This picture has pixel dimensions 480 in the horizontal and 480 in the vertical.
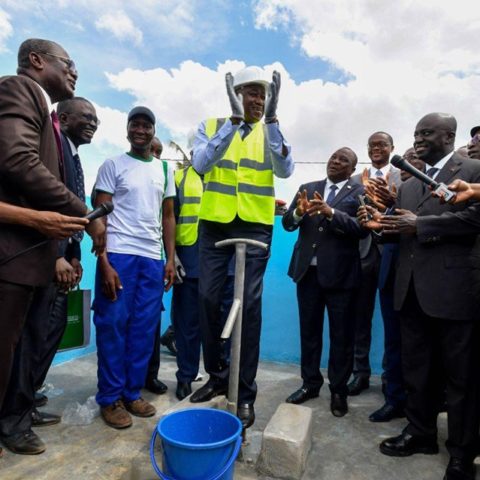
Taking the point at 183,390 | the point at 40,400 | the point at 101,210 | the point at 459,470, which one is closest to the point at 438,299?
the point at 459,470

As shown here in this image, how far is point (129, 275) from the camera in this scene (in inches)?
113

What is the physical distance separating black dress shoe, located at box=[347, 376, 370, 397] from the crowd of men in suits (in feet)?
0.07

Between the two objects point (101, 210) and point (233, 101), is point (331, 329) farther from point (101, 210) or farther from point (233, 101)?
point (101, 210)

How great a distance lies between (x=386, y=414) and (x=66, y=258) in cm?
263

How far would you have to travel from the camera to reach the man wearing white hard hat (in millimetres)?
2633

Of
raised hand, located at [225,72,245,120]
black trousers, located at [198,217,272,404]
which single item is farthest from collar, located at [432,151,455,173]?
raised hand, located at [225,72,245,120]

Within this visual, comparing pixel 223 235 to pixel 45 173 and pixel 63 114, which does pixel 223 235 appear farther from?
pixel 63 114

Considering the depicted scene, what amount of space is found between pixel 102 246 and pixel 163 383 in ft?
5.04

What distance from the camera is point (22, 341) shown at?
2350mm

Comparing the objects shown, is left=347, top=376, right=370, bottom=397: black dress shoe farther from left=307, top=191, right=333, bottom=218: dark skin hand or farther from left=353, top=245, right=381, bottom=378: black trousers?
left=307, top=191, right=333, bottom=218: dark skin hand

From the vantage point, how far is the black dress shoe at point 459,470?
216 centimetres

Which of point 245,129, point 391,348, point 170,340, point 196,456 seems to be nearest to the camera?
point 196,456

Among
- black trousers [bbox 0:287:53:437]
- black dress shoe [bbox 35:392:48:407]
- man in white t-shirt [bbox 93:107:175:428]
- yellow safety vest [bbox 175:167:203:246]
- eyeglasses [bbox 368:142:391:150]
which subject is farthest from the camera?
eyeglasses [bbox 368:142:391:150]

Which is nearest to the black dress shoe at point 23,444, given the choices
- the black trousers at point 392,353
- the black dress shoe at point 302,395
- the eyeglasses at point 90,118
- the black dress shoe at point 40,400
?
the black dress shoe at point 40,400
